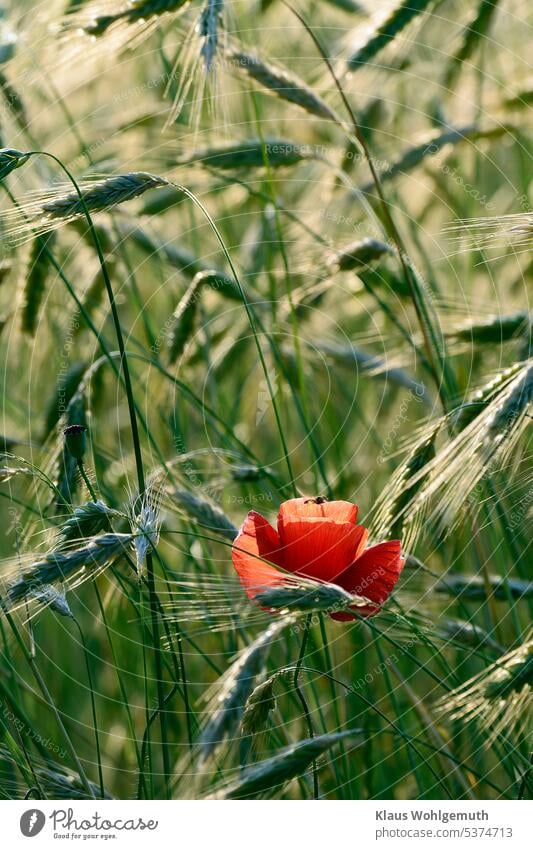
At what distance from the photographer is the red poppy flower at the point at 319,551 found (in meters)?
0.61

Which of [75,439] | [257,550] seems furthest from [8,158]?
[257,550]

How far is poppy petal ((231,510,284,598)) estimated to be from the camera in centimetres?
60

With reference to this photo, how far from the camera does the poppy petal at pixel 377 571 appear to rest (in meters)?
0.61

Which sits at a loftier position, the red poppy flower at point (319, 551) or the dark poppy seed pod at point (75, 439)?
the dark poppy seed pod at point (75, 439)

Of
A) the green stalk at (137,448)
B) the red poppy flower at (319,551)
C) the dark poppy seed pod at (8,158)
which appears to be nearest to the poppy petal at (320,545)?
the red poppy flower at (319,551)

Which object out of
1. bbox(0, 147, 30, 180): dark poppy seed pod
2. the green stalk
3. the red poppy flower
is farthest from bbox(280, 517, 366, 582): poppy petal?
bbox(0, 147, 30, 180): dark poppy seed pod

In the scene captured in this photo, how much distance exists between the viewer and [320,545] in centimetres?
61

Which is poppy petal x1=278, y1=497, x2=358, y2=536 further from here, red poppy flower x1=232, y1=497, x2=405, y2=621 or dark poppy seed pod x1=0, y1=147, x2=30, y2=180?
dark poppy seed pod x1=0, y1=147, x2=30, y2=180

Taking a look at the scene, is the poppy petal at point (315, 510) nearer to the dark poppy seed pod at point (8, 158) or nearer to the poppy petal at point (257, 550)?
the poppy petal at point (257, 550)

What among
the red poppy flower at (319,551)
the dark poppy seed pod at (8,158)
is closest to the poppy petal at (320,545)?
the red poppy flower at (319,551)

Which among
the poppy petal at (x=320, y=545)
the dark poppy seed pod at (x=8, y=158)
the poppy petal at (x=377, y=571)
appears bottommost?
the poppy petal at (x=377, y=571)

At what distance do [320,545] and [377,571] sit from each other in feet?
0.15
